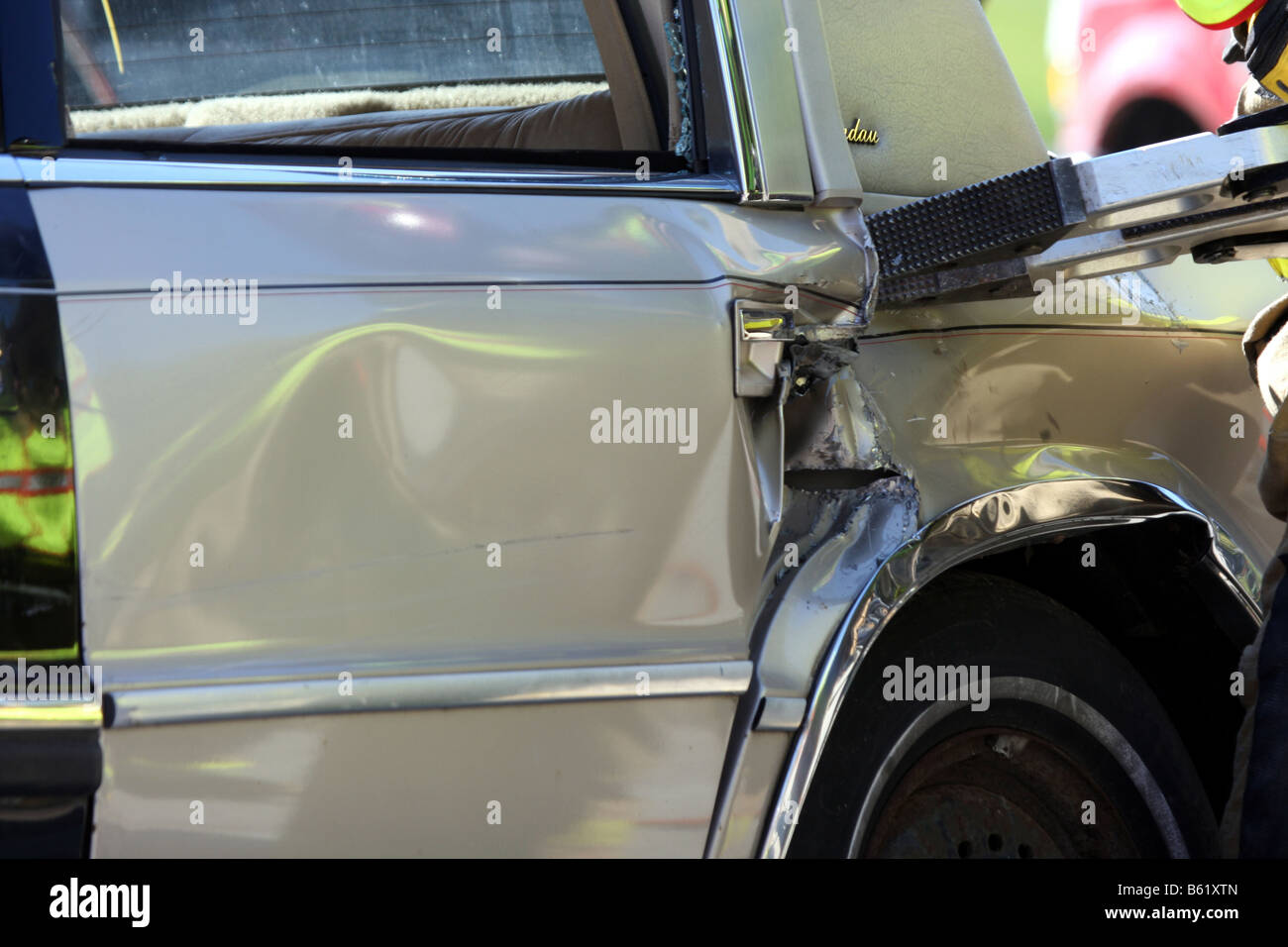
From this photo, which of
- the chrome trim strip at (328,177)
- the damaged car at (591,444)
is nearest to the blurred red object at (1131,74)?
the damaged car at (591,444)

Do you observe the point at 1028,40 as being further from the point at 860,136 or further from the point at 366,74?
the point at 366,74

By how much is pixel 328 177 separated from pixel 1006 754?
4.22ft

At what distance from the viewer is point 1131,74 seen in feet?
17.7

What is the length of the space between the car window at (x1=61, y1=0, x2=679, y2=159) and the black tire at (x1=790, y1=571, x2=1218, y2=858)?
2.67 feet

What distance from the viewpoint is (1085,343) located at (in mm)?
2125

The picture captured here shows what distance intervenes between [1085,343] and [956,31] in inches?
21.8

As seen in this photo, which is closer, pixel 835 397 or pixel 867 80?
pixel 835 397

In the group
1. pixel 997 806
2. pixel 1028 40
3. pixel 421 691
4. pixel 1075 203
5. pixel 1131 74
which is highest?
pixel 1028 40

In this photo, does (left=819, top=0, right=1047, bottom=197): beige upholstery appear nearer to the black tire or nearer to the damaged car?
the damaged car

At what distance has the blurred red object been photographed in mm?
5184

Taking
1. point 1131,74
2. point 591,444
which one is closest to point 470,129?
point 591,444

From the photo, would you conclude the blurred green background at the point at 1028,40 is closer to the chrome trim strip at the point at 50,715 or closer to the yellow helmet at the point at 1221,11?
the yellow helmet at the point at 1221,11
